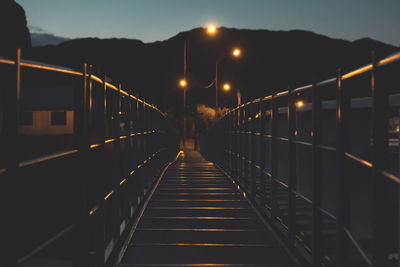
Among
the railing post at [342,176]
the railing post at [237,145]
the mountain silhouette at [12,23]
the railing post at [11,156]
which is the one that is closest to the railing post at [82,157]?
the railing post at [11,156]

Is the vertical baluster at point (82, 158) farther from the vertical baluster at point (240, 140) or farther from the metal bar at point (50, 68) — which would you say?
the vertical baluster at point (240, 140)

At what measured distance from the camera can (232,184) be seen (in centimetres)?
847

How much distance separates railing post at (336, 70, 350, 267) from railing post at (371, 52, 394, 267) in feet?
2.10

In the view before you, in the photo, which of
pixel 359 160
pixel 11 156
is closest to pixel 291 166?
pixel 359 160

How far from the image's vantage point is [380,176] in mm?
2027

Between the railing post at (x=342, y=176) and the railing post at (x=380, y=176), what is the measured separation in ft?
2.10

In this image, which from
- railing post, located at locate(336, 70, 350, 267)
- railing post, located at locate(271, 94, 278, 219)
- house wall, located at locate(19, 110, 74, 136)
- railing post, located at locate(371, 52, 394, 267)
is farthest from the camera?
house wall, located at locate(19, 110, 74, 136)

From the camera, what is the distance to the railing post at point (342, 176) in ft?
8.87

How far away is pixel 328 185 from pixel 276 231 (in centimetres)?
847

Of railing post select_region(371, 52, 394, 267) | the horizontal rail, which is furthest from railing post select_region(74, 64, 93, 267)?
railing post select_region(371, 52, 394, 267)

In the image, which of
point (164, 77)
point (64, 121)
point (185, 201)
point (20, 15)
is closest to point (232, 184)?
point (185, 201)

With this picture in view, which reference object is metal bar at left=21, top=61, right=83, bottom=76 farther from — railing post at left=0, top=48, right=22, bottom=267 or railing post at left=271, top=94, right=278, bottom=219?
railing post at left=271, top=94, right=278, bottom=219

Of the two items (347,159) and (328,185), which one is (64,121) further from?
(347,159)

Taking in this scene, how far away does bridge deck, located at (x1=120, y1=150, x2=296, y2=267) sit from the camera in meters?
3.82
